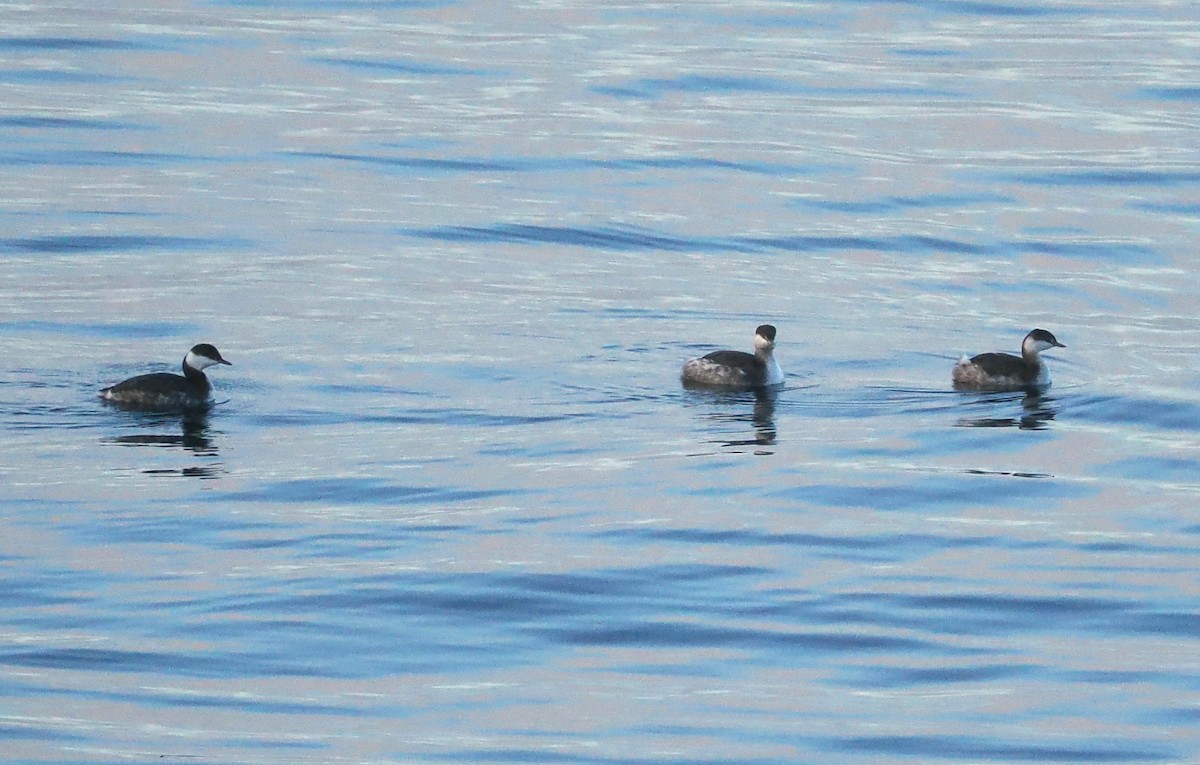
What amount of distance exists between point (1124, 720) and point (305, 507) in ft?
19.2

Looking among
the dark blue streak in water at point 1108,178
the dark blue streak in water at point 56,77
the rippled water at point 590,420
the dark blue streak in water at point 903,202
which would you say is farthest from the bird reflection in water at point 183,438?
the dark blue streak in water at point 56,77

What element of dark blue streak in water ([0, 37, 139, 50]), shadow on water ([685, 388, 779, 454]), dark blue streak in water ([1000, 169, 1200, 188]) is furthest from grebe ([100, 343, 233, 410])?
dark blue streak in water ([0, 37, 139, 50])

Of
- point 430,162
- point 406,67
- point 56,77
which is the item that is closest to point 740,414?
point 430,162

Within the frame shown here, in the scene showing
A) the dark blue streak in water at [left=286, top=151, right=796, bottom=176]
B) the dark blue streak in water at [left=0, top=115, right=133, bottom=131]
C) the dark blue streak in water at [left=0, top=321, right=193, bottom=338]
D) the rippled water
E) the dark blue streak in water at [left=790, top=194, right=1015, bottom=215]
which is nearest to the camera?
the rippled water

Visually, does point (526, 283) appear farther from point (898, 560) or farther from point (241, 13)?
point (241, 13)

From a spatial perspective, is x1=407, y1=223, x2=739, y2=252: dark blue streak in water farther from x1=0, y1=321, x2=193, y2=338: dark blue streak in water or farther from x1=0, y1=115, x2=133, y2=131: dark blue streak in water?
x1=0, y1=115, x2=133, y2=131: dark blue streak in water

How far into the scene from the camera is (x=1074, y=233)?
Answer: 26281 mm

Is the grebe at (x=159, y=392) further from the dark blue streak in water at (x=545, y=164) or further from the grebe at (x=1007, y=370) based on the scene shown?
the dark blue streak in water at (x=545, y=164)

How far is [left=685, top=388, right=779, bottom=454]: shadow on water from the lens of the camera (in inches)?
659

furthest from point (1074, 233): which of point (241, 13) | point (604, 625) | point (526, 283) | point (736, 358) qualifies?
point (241, 13)

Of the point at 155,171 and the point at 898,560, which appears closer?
the point at 898,560

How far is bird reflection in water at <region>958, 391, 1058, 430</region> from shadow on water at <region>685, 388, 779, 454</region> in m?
1.58

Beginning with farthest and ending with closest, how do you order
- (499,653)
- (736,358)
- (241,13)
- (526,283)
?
(241,13), (526,283), (736,358), (499,653)

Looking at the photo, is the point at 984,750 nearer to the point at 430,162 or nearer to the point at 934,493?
the point at 934,493
